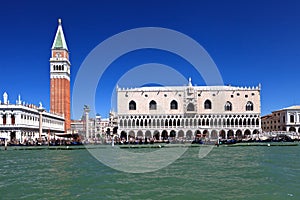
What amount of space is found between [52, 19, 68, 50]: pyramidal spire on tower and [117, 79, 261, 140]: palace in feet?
64.7

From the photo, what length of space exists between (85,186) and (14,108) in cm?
Answer: 3838

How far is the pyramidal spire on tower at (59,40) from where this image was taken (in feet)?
237

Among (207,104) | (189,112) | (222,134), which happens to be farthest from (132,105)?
(222,134)

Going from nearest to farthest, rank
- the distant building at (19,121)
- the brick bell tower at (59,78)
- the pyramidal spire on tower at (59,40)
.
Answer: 1. the distant building at (19,121)
2. the brick bell tower at (59,78)
3. the pyramidal spire on tower at (59,40)

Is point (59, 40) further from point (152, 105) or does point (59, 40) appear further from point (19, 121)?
point (19, 121)

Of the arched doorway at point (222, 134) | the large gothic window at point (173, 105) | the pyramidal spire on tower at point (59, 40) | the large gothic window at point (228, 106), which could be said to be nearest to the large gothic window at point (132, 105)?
the large gothic window at point (173, 105)

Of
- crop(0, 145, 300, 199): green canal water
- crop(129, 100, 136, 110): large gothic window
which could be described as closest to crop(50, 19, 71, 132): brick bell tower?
crop(129, 100, 136, 110): large gothic window

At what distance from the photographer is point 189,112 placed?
59.2m

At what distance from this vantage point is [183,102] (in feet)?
196

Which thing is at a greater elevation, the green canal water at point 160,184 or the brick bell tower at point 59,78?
the brick bell tower at point 59,78

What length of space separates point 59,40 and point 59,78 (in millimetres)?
8230

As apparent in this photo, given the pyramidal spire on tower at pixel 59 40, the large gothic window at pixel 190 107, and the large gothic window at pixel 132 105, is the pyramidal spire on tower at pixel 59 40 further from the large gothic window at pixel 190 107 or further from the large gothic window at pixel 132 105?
the large gothic window at pixel 190 107

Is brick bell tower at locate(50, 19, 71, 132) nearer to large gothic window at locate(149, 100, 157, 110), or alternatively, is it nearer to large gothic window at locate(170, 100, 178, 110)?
large gothic window at locate(149, 100, 157, 110)

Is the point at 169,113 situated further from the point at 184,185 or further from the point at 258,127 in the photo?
the point at 184,185
